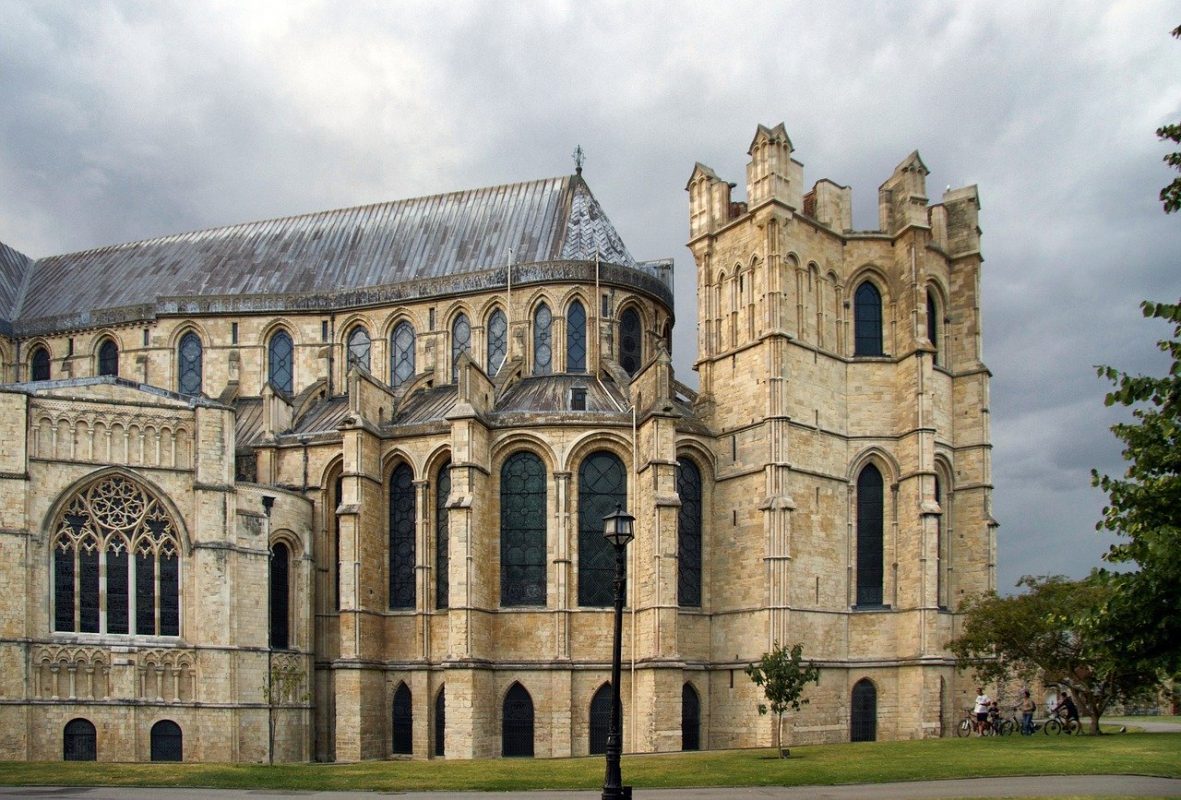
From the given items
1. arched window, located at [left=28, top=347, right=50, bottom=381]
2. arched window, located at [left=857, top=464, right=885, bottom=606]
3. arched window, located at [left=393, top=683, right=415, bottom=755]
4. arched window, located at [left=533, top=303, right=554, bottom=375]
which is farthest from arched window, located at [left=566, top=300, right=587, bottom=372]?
arched window, located at [left=28, top=347, right=50, bottom=381]

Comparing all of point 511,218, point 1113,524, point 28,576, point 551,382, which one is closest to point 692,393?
point 551,382

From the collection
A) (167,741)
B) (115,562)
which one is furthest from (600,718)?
(115,562)

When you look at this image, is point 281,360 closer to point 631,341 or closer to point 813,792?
point 631,341

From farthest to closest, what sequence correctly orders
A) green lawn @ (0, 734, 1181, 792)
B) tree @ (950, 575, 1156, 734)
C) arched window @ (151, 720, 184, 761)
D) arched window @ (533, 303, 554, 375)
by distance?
arched window @ (533, 303, 554, 375), arched window @ (151, 720, 184, 761), tree @ (950, 575, 1156, 734), green lawn @ (0, 734, 1181, 792)

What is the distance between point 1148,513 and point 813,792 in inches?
372

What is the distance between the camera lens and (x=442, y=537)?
4159 centimetres

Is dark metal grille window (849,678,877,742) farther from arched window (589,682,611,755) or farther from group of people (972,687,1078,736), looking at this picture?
arched window (589,682,611,755)

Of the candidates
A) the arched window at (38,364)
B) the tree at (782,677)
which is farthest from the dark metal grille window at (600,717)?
the arched window at (38,364)

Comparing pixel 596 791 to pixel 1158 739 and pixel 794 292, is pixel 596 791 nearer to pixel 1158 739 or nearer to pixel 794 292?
pixel 1158 739

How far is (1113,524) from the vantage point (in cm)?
1680

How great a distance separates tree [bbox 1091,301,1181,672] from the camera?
15.9 m

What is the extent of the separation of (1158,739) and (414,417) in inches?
980

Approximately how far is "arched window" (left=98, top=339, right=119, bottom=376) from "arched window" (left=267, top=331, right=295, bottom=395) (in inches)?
261

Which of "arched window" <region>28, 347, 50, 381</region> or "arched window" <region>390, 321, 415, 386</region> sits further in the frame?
"arched window" <region>28, 347, 50, 381</region>
